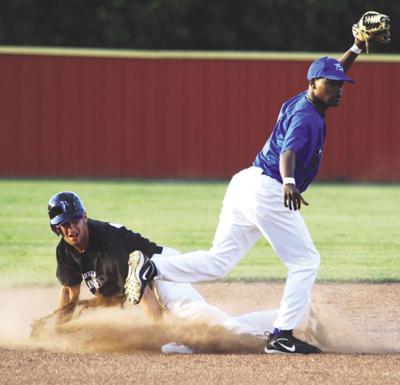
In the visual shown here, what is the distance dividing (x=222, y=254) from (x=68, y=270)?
1025 millimetres

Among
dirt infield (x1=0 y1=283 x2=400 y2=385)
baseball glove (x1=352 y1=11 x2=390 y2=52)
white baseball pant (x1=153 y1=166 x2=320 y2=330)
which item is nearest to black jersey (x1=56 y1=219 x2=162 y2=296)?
white baseball pant (x1=153 y1=166 x2=320 y2=330)

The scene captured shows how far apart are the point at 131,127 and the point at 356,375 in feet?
52.1

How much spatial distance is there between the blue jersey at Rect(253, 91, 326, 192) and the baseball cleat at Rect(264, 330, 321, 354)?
36.3 inches

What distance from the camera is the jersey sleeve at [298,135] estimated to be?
20.7 ft

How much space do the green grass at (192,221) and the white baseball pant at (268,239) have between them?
3.46m

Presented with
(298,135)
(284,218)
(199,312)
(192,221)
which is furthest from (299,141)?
(192,221)

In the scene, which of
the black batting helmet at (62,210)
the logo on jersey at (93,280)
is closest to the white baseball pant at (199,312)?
the logo on jersey at (93,280)

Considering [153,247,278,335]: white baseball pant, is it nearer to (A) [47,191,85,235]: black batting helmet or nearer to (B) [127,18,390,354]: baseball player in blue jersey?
(B) [127,18,390,354]: baseball player in blue jersey

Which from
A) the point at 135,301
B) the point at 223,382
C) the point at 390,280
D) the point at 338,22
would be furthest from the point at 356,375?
the point at 338,22

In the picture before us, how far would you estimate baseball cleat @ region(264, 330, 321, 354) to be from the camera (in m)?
6.55

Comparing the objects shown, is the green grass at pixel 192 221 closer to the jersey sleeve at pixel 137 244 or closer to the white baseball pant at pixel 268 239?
the jersey sleeve at pixel 137 244

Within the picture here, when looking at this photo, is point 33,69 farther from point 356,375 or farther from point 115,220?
point 356,375

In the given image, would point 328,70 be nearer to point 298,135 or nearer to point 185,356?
point 298,135

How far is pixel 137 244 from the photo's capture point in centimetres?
707
